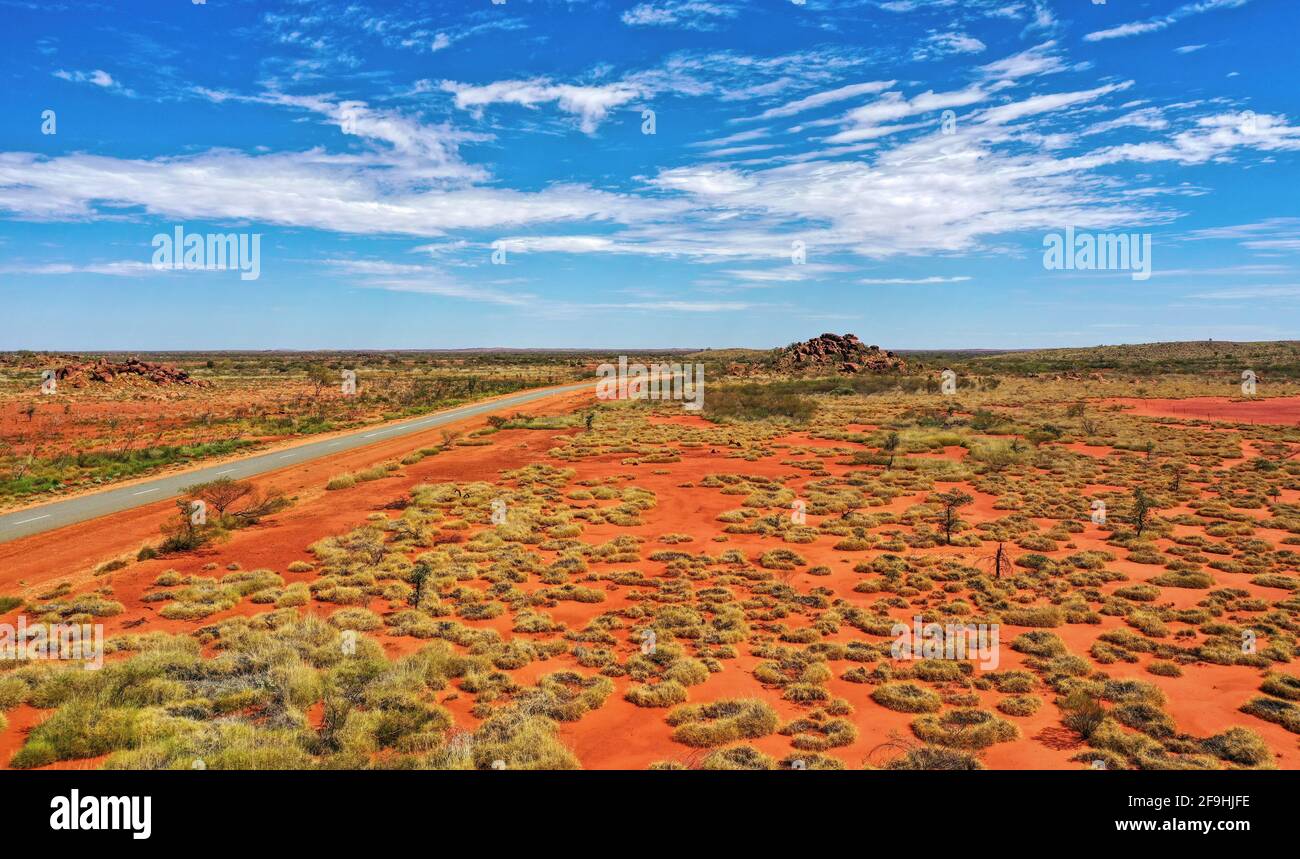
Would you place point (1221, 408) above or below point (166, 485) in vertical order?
above

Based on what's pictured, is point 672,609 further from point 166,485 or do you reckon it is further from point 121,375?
point 121,375

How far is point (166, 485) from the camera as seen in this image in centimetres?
2314

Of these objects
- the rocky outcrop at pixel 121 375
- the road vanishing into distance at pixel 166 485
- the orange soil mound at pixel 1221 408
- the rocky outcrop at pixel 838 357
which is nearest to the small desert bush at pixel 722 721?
the road vanishing into distance at pixel 166 485

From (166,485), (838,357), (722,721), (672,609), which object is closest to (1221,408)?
(838,357)

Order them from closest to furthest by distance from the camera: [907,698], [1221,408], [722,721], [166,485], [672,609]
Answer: [722,721] → [907,698] → [672,609] → [166,485] → [1221,408]

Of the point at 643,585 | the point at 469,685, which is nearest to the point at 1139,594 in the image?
the point at 643,585

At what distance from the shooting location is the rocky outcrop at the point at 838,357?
8231 cm

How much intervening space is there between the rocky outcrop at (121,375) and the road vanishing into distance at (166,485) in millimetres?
38419

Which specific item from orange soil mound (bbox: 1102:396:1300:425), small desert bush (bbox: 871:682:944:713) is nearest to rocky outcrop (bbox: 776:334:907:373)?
orange soil mound (bbox: 1102:396:1300:425)

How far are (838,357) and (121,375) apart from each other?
81.9 metres

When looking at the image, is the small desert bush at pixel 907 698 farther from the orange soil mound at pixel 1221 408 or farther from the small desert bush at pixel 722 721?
the orange soil mound at pixel 1221 408

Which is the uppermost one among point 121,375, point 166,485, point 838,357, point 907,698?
point 838,357

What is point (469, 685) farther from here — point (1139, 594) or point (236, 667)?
A: point (1139, 594)

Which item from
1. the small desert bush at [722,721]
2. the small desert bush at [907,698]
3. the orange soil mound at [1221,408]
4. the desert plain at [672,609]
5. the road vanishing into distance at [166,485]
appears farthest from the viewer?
the orange soil mound at [1221,408]
